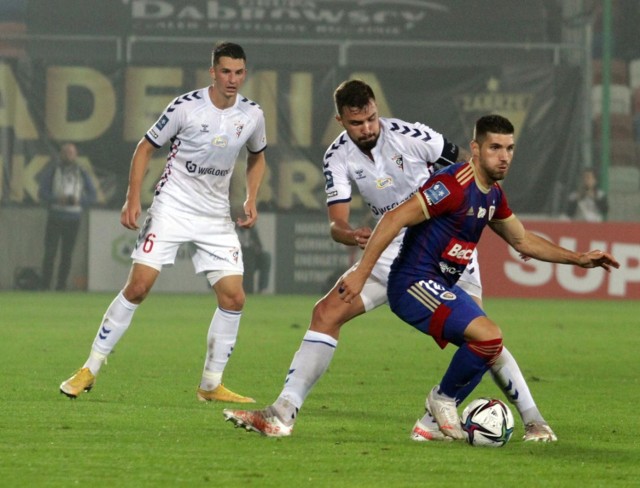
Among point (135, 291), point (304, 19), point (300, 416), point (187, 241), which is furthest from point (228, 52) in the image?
point (304, 19)

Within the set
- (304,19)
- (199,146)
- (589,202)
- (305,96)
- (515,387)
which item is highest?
(199,146)

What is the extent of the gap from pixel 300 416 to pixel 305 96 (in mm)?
14832

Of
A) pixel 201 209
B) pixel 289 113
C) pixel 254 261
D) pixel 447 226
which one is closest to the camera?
pixel 447 226

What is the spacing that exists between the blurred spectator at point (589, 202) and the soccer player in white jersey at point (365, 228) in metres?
14.3

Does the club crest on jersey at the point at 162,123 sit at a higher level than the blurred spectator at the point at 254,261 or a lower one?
higher

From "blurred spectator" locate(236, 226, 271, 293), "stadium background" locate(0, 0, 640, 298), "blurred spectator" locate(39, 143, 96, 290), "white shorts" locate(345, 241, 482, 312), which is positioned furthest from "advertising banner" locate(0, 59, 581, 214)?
"white shorts" locate(345, 241, 482, 312)

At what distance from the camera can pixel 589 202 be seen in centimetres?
2223

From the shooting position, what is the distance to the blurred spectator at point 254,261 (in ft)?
70.7

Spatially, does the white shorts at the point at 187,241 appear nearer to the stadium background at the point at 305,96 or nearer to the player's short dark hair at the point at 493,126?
the player's short dark hair at the point at 493,126

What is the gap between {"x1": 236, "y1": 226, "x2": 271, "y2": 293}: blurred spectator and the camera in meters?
21.6

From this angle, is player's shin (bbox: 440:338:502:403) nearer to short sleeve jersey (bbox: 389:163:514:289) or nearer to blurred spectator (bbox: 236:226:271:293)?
short sleeve jersey (bbox: 389:163:514:289)

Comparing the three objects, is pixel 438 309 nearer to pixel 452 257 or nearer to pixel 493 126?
pixel 452 257

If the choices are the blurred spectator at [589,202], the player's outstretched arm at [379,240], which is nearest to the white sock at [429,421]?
the player's outstretched arm at [379,240]

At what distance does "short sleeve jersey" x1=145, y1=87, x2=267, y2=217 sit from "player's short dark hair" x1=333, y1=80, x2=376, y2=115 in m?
1.74
